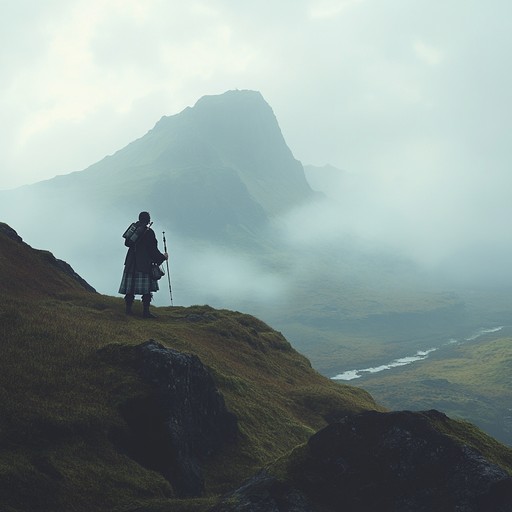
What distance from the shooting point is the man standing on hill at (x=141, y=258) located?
33.7 m

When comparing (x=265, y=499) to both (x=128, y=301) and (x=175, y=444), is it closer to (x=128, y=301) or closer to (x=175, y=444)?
(x=175, y=444)

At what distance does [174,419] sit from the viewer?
2127cm

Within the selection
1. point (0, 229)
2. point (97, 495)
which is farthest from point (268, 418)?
point (0, 229)

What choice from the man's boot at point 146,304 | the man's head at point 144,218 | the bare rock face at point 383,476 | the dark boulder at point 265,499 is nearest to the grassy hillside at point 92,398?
the man's boot at point 146,304

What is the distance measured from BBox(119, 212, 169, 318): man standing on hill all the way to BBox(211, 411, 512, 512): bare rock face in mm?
18526

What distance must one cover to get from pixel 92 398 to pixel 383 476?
10.6 meters

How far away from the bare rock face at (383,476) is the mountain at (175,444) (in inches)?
1.2

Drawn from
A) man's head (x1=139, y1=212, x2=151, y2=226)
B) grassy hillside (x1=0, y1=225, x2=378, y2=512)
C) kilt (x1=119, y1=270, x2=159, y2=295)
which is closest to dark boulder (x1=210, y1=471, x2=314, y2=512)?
grassy hillside (x1=0, y1=225, x2=378, y2=512)

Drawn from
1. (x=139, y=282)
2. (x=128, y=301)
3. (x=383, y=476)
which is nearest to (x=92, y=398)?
(x=383, y=476)

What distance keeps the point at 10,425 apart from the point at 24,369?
366 cm

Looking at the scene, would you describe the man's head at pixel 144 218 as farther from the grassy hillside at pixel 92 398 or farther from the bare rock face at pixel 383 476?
the bare rock face at pixel 383 476

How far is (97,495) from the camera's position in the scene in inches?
662

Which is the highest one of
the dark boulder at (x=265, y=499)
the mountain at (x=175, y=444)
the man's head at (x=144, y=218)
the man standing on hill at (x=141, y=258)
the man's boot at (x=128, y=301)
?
the man's head at (x=144, y=218)

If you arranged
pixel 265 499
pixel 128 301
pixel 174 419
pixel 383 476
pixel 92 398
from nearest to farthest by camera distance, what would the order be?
pixel 265 499 → pixel 383 476 → pixel 92 398 → pixel 174 419 → pixel 128 301
